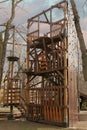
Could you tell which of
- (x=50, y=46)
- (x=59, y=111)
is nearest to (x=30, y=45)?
(x=50, y=46)

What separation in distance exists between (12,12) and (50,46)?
5.92m

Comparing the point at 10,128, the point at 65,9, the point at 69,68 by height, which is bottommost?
the point at 10,128

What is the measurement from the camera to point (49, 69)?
24.5 metres

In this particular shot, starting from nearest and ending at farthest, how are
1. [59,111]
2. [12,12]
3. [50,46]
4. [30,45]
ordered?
[12,12]
[59,111]
[50,46]
[30,45]

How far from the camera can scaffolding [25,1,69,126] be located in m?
22.9

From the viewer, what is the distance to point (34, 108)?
1035 inches

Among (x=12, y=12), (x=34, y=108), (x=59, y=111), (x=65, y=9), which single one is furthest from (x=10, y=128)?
(x=65, y=9)

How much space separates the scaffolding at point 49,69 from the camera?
22902 mm

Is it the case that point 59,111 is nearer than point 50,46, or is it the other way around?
point 59,111

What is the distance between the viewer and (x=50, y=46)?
2567cm

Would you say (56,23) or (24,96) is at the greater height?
(56,23)

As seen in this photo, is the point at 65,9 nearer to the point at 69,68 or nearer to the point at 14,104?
the point at 69,68

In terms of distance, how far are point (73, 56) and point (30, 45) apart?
4748mm

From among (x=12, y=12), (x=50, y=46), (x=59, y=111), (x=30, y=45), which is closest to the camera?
(x=12, y=12)
